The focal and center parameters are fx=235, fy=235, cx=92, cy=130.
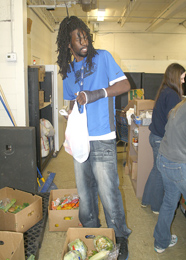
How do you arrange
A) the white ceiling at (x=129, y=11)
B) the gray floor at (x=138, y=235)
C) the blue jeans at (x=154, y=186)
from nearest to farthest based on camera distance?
the gray floor at (x=138, y=235)
the blue jeans at (x=154, y=186)
the white ceiling at (x=129, y=11)

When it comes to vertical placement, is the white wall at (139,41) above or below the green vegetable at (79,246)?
above

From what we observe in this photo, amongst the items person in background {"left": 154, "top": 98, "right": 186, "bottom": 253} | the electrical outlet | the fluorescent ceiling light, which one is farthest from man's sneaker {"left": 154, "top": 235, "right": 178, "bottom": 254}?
the fluorescent ceiling light

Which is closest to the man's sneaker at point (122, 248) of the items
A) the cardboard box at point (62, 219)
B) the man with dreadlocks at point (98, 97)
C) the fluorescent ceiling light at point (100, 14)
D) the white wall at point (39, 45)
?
the man with dreadlocks at point (98, 97)

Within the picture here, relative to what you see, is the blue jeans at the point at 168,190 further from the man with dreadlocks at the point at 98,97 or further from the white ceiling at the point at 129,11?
the white ceiling at the point at 129,11

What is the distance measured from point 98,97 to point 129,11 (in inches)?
247

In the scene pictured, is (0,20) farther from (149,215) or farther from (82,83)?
(149,215)

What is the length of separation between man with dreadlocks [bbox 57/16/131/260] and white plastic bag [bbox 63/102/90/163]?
0.06 metres

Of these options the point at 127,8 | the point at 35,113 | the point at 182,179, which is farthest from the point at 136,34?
the point at 182,179

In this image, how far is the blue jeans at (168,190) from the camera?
1511mm

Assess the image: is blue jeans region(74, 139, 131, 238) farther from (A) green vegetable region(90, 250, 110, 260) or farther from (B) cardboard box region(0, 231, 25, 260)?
(B) cardboard box region(0, 231, 25, 260)

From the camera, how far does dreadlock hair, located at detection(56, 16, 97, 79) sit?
1526 mm

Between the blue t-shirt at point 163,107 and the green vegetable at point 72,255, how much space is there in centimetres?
122

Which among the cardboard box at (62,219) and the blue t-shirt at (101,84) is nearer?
the blue t-shirt at (101,84)

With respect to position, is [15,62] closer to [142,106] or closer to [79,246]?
[142,106]
